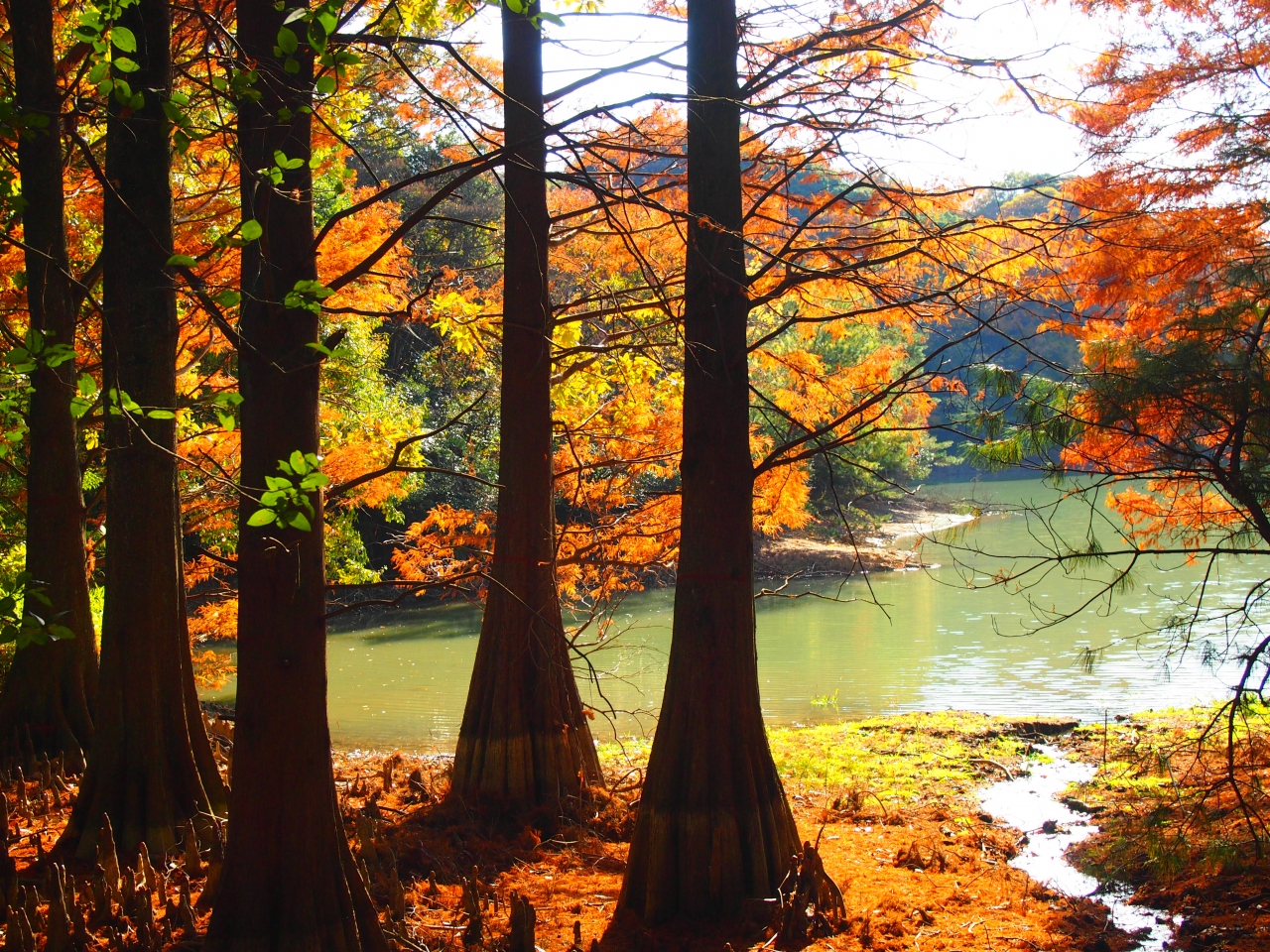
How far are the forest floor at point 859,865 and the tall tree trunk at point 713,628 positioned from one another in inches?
9.9

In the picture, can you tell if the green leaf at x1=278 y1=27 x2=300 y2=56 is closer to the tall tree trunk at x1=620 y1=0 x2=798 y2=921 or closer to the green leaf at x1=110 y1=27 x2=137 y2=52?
the green leaf at x1=110 y1=27 x2=137 y2=52

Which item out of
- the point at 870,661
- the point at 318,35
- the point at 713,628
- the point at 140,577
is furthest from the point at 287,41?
the point at 870,661

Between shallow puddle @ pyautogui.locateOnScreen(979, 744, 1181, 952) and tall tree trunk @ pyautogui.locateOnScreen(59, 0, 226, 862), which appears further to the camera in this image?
shallow puddle @ pyautogui.locateOnScreen(979, 744, 1181, 952)

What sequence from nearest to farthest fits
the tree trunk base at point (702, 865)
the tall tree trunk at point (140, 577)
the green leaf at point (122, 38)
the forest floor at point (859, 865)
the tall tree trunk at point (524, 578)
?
the green leaf at point (122, 38)
the forest floor at point (859, 865)
the tree trunk base at point (702, 865)
the tall tree trunk at point (140, 577)
the tall tree trunk at point (524, 578)

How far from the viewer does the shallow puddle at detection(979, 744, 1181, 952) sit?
509 centimetres

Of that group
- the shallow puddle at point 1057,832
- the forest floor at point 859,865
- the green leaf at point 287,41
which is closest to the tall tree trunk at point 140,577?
the forest floor at point 859,865

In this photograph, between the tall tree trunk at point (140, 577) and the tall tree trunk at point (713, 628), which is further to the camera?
the tall tree trunk at point (140, 577)

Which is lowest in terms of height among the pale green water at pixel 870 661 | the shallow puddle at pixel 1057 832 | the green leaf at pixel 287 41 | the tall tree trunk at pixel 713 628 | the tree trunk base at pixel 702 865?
the pale green water at pixel 870 661

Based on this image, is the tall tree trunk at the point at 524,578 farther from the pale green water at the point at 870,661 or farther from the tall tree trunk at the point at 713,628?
the pale green water at the point at 870,661

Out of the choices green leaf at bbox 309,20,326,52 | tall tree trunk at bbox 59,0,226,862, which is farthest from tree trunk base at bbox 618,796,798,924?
green leaf at bbox 309,20,326,52

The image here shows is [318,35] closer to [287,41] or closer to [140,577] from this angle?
[287,41]

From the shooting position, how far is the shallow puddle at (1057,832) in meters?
5.09

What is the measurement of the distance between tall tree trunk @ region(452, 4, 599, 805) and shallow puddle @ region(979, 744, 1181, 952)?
280cm

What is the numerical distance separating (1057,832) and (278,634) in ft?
17.9
